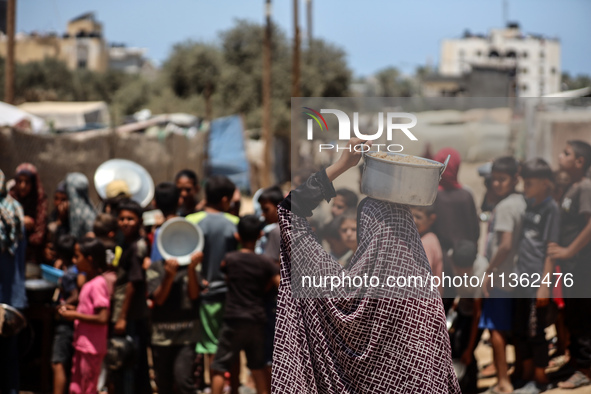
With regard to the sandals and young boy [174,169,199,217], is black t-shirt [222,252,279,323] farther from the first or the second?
the sandals

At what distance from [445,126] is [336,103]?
167cm

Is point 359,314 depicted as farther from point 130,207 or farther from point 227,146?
point 227,146

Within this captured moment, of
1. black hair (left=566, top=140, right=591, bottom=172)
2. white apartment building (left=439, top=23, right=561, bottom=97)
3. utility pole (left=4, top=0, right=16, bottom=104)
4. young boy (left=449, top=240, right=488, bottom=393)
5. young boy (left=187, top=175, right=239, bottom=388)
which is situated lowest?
young boy (left=449, top=240, right=488, bottom=393)

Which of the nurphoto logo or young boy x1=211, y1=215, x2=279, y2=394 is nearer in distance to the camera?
the nurphoto logo

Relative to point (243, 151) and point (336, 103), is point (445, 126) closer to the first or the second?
point (336, 103)

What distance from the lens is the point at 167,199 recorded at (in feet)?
19.2

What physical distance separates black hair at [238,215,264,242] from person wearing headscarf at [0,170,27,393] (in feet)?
5.00

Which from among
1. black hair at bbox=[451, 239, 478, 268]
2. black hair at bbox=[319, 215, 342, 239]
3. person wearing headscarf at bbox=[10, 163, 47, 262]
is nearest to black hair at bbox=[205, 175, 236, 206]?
person wearing headscarf at bbox=[10, 163, 47, 262]

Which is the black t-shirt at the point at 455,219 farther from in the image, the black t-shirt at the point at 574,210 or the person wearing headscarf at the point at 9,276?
the person wearing headscarf at the point at 9,276

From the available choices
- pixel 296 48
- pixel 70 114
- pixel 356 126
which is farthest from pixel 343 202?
pixel 70 114

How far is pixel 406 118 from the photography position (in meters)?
3.70

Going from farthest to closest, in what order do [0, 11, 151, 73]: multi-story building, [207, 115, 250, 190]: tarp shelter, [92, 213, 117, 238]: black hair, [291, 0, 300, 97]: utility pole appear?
1. [0, 11, 151, 73]: multi-story building
2. [207, 115, 250, 190]: tarp shelter
3. [291, 0, 300, 97]: utility pole
4. [92, 213, 117, 238]: black hair

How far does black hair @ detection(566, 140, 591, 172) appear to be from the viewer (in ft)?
16.6

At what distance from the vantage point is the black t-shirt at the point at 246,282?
5227 mm
